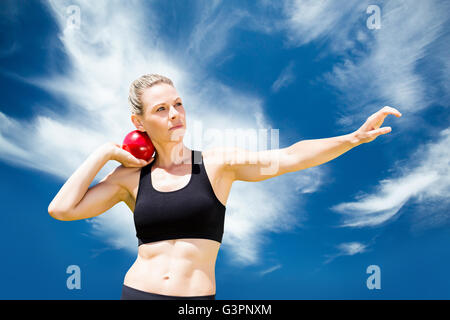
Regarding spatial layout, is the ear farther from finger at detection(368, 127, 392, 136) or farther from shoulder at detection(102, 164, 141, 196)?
finger at detection(368, 127, 392, 136)

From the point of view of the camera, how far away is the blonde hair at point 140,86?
3795 millimetres

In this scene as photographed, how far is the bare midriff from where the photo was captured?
3.30 m

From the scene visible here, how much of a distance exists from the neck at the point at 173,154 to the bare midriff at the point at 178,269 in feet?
2.69

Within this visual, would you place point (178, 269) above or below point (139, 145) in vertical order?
below

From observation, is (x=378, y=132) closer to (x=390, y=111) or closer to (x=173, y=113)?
(x=390, y=111)

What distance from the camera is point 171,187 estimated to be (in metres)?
3.65

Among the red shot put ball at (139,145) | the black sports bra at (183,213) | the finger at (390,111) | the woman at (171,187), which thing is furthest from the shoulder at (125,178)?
the finger at (390,111)

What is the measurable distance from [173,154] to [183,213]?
0.75 metres

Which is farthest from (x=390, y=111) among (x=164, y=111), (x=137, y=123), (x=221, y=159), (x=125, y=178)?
(x=125, y=178)

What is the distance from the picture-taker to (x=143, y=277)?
11.3 ft

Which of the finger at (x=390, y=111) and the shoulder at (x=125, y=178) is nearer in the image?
the finger at (x=390, y=111)

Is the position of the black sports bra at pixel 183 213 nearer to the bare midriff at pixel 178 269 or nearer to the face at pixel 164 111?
the bare midriff at pixel 178 269
